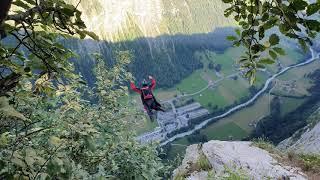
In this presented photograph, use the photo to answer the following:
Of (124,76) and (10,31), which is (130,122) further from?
(10,31)

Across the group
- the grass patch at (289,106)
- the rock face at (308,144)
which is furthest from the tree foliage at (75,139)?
the grass patch at (289,106)

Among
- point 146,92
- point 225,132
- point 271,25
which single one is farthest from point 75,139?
point 225,132

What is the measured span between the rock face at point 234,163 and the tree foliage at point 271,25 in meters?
8.87

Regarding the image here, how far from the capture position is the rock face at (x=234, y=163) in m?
13.4

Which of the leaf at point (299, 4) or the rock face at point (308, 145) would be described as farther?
the rock face at point (308, 145)

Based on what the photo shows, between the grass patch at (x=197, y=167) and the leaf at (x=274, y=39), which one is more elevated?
the leaf at (x=274, y=39)

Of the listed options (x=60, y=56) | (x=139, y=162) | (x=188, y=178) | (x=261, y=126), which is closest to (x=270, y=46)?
(x=60, y=56)

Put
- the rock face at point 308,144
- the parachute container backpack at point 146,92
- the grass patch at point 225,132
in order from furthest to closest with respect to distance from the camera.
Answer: the grass patch at point 225,132
the parachute container backpack at point 146,92
the rock face at point 308,144

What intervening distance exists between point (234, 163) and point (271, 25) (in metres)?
12.0

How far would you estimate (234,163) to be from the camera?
583 inches

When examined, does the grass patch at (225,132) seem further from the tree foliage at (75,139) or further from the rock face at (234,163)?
the tree foliage at (75,139)

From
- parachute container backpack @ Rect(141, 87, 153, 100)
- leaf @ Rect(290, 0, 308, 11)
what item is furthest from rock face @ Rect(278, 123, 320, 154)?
leaf @ Rect(290, 0, 308, 11)

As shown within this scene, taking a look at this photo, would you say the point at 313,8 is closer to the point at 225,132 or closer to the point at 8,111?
the point at 8,111

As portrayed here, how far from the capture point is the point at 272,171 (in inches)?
542
